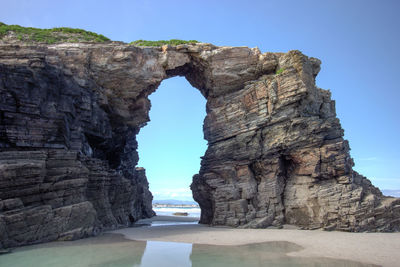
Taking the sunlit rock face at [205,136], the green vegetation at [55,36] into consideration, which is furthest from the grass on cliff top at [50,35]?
the sunlit rock face at [205,136]

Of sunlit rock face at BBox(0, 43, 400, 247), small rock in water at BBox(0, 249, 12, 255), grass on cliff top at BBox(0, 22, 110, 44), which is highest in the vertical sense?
grass on cliff top at BBox(0, 22, 110, 44)

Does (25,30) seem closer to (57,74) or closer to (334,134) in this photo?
(57,74)

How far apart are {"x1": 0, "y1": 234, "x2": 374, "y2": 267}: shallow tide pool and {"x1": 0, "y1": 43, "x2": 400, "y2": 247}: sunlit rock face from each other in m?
2.58

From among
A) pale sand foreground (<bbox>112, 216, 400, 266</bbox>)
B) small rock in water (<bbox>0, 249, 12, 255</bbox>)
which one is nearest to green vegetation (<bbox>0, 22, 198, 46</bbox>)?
small rock in water (<bbox>0, 249, 12, 255</bbox>)

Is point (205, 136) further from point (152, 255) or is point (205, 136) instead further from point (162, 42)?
point (152, 255)

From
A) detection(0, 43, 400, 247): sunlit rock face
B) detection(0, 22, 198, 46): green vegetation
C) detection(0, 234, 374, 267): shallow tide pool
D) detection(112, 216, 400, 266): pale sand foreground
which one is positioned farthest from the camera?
detection(0, 22, 198, 46): green vegetation

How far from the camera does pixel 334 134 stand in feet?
80.8

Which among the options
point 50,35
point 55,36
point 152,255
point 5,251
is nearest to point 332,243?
point 152,255

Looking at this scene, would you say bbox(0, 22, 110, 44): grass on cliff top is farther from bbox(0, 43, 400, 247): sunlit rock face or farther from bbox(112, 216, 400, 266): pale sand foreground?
bbox(112, 216, 400, 266): pale sand foreground

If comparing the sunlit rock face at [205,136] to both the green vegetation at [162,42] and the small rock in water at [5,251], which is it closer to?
the small rock in water at [5,251]

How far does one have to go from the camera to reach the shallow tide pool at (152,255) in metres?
11.0

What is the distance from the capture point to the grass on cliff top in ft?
88.3

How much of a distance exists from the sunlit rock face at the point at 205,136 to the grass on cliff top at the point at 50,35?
3.16 metres

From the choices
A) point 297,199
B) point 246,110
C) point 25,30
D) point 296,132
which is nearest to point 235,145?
point 246,110
